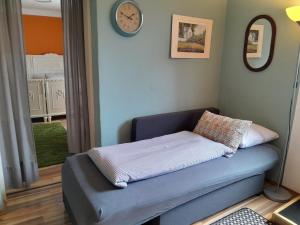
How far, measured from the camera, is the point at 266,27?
8.37 ft

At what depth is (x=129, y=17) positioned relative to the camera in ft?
7.54

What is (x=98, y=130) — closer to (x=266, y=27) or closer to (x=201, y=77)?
(x=201, y=77)

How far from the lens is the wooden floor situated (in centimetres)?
203

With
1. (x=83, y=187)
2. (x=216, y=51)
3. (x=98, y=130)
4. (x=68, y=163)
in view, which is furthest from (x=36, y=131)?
(x=216, y=51)

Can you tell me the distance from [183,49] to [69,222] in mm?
2100

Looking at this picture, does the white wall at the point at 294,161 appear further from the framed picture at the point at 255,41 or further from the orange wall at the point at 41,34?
the orange wall at the point at 41,34

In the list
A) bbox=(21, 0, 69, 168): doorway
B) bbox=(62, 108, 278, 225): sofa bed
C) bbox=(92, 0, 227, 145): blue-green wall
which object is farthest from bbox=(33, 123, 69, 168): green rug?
bbox=(62, 108, 278, 225): sofa bed

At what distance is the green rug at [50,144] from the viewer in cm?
315

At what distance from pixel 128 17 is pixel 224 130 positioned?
57.7 inches

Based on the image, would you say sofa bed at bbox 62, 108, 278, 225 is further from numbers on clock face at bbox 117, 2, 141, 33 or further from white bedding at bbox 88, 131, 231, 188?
numbers on clock face at bbox 117, 2, 141, 33

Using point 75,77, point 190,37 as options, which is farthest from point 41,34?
point 190,37

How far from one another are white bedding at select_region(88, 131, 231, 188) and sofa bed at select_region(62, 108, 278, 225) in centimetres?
5

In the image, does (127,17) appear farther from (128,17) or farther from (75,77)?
(75,77)

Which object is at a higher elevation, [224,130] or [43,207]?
[224,130]
